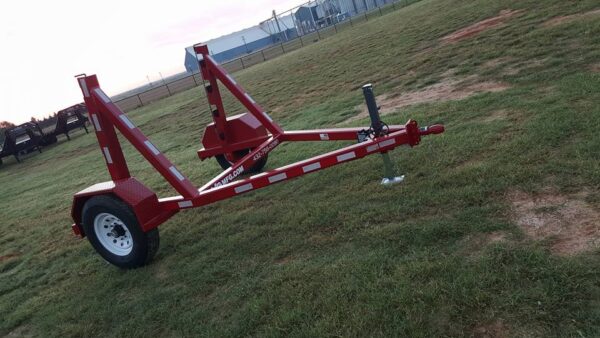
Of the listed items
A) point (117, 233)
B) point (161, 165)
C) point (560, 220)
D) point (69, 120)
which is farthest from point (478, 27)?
point (69, 120)

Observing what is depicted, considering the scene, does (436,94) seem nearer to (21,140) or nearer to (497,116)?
(497,116)

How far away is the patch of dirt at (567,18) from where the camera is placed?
A: 8.41 metres

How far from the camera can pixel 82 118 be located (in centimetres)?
2291

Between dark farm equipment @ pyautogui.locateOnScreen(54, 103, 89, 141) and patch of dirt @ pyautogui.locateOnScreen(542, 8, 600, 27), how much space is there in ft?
69.3

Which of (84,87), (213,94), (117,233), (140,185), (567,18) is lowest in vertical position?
(117,233)

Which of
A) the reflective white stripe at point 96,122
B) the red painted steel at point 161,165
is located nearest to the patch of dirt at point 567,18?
the red painted steel at point 161,165

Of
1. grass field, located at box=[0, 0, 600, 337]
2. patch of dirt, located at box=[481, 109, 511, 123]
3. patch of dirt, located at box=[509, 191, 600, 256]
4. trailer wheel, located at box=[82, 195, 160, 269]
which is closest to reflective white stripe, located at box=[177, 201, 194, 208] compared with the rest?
trailer wheel, located at box=[82, 195, 160, 269]

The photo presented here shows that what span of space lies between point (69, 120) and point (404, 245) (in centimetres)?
2346

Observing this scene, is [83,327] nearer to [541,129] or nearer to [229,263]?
[229,263]

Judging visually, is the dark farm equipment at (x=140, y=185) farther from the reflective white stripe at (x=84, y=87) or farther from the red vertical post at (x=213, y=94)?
the red vertical post at (x=213, y=94)

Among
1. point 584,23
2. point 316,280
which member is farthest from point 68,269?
point 584,23

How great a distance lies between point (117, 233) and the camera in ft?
14.6

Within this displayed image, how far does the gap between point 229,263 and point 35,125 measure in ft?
72.8

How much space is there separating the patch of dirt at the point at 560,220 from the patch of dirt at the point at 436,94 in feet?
11.1
